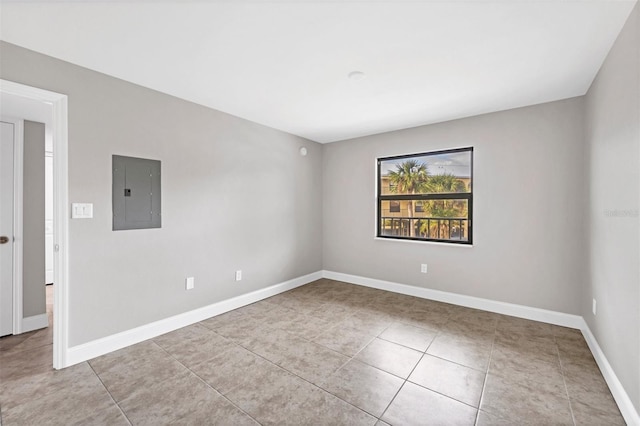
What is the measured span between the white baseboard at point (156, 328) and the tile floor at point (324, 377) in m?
0.09

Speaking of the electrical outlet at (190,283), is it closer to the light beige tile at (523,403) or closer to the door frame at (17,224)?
the door frame at (17,224)

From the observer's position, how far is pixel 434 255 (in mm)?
3832

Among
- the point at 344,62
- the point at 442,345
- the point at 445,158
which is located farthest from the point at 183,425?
the point at 445,158

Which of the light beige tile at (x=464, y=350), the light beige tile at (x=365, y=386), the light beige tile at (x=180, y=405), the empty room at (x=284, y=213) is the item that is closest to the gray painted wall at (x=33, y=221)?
the empty room at (x=284, y=213)

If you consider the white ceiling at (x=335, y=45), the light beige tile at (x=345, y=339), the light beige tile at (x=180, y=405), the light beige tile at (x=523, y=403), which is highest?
the white ceiling at (x=335, y=45)

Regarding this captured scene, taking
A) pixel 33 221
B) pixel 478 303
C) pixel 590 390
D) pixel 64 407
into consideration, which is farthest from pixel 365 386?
pixel 33 221

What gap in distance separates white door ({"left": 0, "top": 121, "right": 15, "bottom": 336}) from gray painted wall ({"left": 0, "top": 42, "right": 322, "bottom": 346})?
1.23m

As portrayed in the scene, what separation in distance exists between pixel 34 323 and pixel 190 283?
5.40ft

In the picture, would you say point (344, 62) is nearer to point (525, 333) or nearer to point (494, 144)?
point (494, 144)

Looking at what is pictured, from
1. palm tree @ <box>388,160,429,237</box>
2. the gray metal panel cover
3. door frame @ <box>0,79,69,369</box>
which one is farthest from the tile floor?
palm tree @ <box>388,160,429,237</box>

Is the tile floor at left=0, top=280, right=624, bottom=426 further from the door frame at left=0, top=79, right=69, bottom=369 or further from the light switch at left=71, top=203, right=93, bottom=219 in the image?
the light switch at left=71, top=203, right=93, bottom=219

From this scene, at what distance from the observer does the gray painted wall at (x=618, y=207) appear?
5.25 feet

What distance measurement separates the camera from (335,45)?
200 cm

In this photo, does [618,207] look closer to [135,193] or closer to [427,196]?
[427,196]
